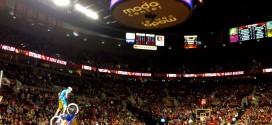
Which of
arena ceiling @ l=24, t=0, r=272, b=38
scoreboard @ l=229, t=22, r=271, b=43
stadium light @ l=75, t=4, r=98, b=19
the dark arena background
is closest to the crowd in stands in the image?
the dark arena background

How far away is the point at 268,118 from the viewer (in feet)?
106

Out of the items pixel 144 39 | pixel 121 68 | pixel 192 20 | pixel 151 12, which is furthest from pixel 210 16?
pixel 151 12

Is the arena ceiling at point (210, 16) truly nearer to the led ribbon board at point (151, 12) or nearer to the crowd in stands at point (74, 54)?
the crowd in stands at point (74, 54)

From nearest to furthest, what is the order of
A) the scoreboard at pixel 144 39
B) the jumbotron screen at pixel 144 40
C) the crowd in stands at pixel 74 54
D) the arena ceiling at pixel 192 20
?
the arena ceiling at pixel 192 20 < the crowd in stands at pixel 74 54 < the jumbotron screen at pixel 144 40 < the scoreboard at pixel 144 39

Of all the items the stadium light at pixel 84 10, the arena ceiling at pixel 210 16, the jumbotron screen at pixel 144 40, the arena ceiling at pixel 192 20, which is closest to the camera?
the stadium light at pixel 84 10

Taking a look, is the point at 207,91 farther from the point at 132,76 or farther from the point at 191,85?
the point at 132,76

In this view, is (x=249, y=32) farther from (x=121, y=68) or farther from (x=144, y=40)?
(x=121, y=68)

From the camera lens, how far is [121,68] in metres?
47.2

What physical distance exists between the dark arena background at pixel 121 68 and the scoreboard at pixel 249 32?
0.12m

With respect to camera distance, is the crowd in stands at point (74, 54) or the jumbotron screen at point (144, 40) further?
the jumbotron screen at point (144, 40)

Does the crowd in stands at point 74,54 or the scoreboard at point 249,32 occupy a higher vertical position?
the scoreboard at point 249,32

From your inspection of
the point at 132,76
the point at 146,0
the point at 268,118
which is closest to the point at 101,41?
the point at 132,76

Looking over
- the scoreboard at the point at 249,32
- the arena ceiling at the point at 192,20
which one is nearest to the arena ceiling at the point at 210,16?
the arena ceiling at the point at 192,20

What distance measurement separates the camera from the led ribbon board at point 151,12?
52.7 ft
